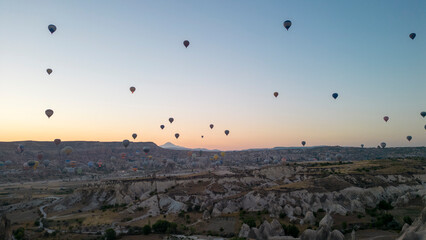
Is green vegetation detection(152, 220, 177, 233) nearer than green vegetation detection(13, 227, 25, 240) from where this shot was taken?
No

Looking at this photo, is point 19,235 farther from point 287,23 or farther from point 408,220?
point 287,23

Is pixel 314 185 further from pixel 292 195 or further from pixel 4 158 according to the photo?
pixel 4 158

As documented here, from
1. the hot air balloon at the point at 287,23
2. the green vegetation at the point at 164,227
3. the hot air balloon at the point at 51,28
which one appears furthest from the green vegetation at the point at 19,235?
the hot air balloon at the point at 287,23

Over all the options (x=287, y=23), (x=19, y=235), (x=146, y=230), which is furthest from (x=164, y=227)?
(x=287, y=23)

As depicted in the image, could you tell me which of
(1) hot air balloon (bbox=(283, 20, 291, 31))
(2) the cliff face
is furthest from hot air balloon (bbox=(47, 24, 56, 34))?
(1) hot air balloon (bbox=(283, 20, 291, 31))

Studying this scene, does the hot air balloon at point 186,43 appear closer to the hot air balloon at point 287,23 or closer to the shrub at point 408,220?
the hot air balloon at point 287,23

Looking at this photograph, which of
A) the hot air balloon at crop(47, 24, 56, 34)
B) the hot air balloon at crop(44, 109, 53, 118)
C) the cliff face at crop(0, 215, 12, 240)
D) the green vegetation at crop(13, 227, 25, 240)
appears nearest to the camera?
the cliff face at crop(0, 215, 12, 240)

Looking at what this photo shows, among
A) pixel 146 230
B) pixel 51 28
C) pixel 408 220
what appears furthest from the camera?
pixel 51 28

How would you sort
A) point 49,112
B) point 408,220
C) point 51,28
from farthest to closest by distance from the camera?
point 49,112, point 51,28, point 408,220

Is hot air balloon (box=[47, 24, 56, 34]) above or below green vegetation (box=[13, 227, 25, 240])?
above

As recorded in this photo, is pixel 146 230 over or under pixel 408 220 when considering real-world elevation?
under

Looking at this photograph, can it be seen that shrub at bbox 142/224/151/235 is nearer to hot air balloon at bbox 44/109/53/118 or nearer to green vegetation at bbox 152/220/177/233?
green vegetation at bbox 152/220/177/233
